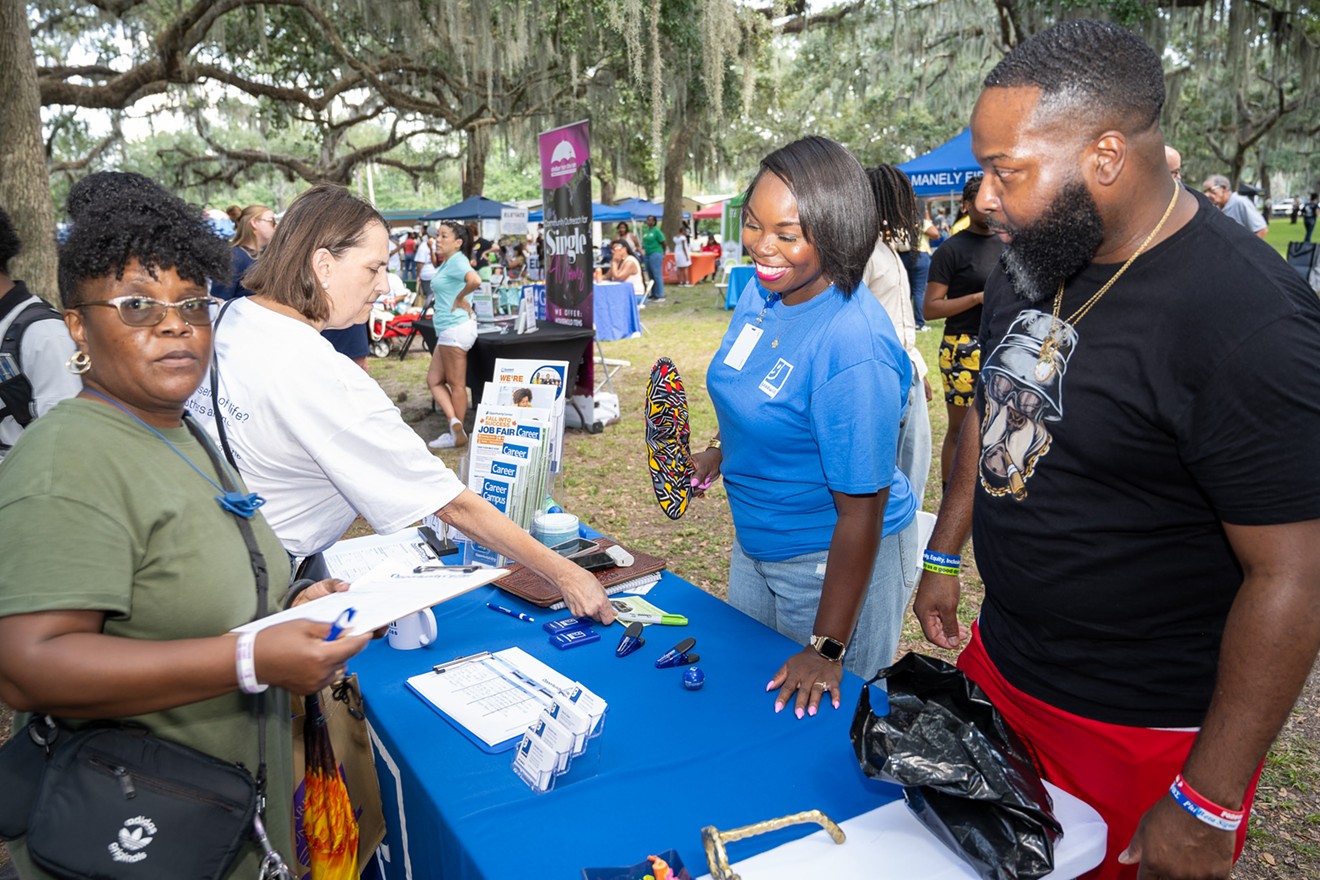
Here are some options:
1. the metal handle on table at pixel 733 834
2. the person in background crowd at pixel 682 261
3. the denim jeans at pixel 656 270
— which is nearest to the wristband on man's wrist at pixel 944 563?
the metal handle on table at pixel 733 834

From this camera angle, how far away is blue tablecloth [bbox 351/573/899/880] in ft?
4.42

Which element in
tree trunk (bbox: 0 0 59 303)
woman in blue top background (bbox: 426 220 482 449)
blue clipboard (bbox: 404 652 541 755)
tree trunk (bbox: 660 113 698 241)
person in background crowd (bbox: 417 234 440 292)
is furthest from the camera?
tree trunk (bbox: 660 113 698 241)

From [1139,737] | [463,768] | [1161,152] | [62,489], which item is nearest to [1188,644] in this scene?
[1139,737]

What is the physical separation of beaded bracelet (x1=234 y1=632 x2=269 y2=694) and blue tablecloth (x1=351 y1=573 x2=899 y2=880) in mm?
427

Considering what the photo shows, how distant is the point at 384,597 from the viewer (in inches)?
57.5

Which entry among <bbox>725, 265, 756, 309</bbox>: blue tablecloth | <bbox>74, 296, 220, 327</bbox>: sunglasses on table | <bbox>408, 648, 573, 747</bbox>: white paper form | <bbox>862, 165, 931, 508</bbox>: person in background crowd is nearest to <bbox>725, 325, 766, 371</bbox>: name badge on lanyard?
<bbox>408, 648, 573, 747</bbox>: white paper form

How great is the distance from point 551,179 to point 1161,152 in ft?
21.3

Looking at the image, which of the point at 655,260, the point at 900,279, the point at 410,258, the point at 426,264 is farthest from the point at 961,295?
the point at 410,258

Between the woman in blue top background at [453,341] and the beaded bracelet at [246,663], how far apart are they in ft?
20.6

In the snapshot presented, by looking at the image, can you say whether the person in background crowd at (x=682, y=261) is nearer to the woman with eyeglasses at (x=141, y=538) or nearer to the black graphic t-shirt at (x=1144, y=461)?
the black graphic t-shirt at (x=1144, y=461)

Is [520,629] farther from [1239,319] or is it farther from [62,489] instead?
[1239,319]

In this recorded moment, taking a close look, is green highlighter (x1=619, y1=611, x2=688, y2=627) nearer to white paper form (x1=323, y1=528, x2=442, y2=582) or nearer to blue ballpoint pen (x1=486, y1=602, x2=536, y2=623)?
blue ballpoint pen (x1=486, y1=602, x2=536, y2=623)

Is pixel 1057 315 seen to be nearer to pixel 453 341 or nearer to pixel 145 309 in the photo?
pixel 145 309

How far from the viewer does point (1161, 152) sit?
4.35ft
